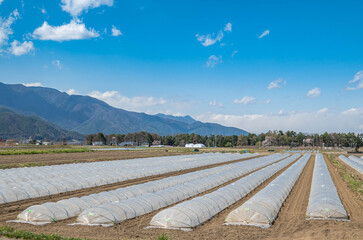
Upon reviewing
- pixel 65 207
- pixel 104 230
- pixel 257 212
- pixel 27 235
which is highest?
pixel 257 212

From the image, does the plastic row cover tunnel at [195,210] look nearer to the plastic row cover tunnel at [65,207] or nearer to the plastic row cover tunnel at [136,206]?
the plastic row cover tunnel at [136,206]

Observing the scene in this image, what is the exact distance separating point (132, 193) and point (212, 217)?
17.4ft

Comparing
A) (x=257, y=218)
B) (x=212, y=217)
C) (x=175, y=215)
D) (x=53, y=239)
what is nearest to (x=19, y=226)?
(x=53, y=239)

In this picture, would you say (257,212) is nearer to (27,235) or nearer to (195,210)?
(195,210)

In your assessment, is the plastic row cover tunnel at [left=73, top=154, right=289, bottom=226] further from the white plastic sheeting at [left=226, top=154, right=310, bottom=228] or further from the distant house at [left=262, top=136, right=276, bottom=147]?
the distant house at [left=262, top=136, right=276, bottom=147]

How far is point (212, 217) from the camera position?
518 inches

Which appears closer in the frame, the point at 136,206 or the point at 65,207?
the point at 65,207

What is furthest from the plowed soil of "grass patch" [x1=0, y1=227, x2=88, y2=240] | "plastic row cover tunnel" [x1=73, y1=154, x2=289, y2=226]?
"grass patch" [x1=0, y1=227, x2=88, y2=240]

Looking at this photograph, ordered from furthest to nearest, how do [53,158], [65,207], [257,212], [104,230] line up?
[53,158] → [65,207] → [257,212] → [104,230]

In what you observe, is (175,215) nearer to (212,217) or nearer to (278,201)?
(212,217)

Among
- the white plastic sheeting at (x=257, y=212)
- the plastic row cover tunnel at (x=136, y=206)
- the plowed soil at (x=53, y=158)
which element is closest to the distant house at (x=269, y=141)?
the plowed soil at (x=53, y=158)

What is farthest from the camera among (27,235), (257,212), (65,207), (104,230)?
(65,207)

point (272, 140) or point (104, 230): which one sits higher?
point (272, 140)

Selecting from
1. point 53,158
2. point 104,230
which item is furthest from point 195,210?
point 53,158
